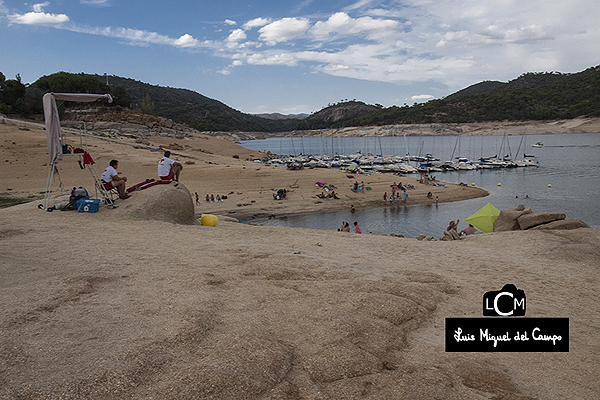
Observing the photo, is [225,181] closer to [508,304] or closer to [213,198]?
[213,198]

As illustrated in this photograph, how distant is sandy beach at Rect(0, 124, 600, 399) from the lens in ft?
11.8

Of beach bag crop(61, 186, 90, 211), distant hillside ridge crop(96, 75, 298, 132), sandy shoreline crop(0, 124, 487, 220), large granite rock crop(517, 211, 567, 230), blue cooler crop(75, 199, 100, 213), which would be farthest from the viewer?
distant hillside ridge crop(96, 75, 298, 132)

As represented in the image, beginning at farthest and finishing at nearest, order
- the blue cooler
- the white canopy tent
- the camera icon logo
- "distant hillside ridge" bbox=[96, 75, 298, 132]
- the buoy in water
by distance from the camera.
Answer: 1. "distant hillside ridge" bbox=[96, 75, 298, 132]
2. the buoy in water
3. the blue cooler
4. the white canopy tent
5. the camera icon logo

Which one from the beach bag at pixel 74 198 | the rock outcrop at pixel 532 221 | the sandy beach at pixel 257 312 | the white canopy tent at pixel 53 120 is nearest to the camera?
the sandy beach at pixel 257 312

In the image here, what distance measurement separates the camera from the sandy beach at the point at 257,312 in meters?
3.59

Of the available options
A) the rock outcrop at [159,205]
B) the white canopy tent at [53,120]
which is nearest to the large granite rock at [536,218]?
the rock outcrop at [159,205]

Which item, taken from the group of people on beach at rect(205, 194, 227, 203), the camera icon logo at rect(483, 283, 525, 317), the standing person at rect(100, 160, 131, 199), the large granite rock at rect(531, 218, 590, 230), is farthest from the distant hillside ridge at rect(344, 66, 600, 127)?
the standing person at rect(100, 160, 131, 199)

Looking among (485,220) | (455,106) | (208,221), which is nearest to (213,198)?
(208,221)

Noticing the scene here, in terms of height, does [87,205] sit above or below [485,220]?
above

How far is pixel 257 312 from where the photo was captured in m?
5.17

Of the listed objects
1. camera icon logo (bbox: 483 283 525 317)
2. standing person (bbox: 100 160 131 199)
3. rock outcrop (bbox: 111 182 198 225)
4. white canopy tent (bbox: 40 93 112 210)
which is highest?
white canopy tent (bbox: 40 93 112 210)

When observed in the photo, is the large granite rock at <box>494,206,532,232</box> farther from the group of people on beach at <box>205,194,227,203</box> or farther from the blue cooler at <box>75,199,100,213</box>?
the group of people on beach at <box>205,194,227,203</box>

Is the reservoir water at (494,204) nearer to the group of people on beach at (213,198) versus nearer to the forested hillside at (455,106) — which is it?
the group of people on beach at (213,198)

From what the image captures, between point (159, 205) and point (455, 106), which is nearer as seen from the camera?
point (159, 205)
